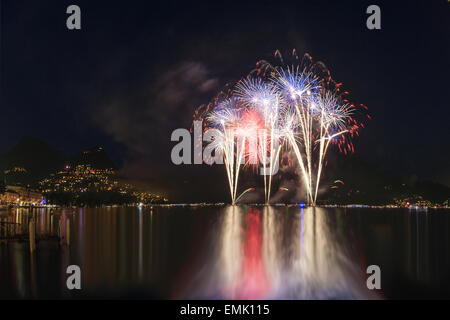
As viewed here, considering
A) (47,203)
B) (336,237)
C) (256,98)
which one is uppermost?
(256,98)

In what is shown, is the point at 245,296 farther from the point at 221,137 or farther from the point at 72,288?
the point at 221,137

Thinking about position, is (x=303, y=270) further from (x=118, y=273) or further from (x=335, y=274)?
(x=118, y=273)

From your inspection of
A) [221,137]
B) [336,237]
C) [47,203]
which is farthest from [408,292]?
[47,203]

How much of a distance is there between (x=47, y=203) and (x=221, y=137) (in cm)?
14913

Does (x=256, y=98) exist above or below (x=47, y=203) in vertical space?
above

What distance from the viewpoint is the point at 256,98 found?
46281 millimetres

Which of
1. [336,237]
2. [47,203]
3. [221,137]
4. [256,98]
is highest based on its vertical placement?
[256,98]

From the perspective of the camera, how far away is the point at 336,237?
30141 millimetres

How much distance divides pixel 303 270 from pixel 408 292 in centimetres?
452

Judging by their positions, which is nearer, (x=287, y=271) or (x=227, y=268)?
(x=287, y=271)

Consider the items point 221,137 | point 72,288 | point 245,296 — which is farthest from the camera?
point 221,137

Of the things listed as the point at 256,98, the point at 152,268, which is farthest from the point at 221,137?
the point at 152,268

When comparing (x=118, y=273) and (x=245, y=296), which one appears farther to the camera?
(x=118, y=273)
